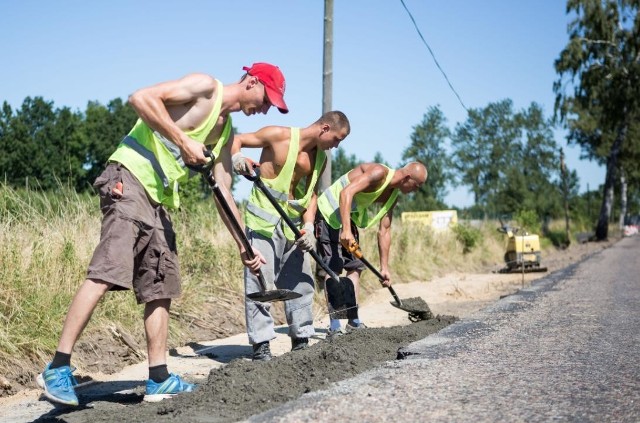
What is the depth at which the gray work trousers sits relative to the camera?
5414 millimetres

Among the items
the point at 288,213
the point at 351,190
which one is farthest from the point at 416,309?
the point at 288,213

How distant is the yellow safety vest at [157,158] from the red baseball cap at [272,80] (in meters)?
0.41

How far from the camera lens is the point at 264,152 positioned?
18.8ft

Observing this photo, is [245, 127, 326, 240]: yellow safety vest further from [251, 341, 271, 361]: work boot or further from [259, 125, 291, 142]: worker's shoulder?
[251, 341, 271, 361]: work boot

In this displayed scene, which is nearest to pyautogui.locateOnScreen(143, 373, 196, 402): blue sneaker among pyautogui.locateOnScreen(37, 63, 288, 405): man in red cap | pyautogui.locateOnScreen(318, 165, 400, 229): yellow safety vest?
pyautogui.locateOnScreen(37, 63, 288, 405): man in red cap

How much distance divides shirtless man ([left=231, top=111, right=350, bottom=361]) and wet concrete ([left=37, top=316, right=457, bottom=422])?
2.50ft

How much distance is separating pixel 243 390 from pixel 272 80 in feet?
6.33

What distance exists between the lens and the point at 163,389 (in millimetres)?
3996

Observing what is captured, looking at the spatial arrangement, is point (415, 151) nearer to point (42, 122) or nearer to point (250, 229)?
point (42, 122)

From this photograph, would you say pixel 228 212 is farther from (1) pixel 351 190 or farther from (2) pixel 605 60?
(2) pixel 605 60

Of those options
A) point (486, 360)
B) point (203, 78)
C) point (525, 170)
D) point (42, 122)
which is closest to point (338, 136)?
point (203, 78)

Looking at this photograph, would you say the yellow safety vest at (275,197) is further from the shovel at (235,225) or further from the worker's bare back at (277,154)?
the shovel at (235,225)

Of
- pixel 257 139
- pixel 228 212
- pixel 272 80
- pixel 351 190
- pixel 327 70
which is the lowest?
pixel 228 212

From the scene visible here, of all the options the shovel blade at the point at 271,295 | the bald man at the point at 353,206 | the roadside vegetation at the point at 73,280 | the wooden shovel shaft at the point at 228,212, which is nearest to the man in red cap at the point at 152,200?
the wooden shovel shaft at the point at 228,212
